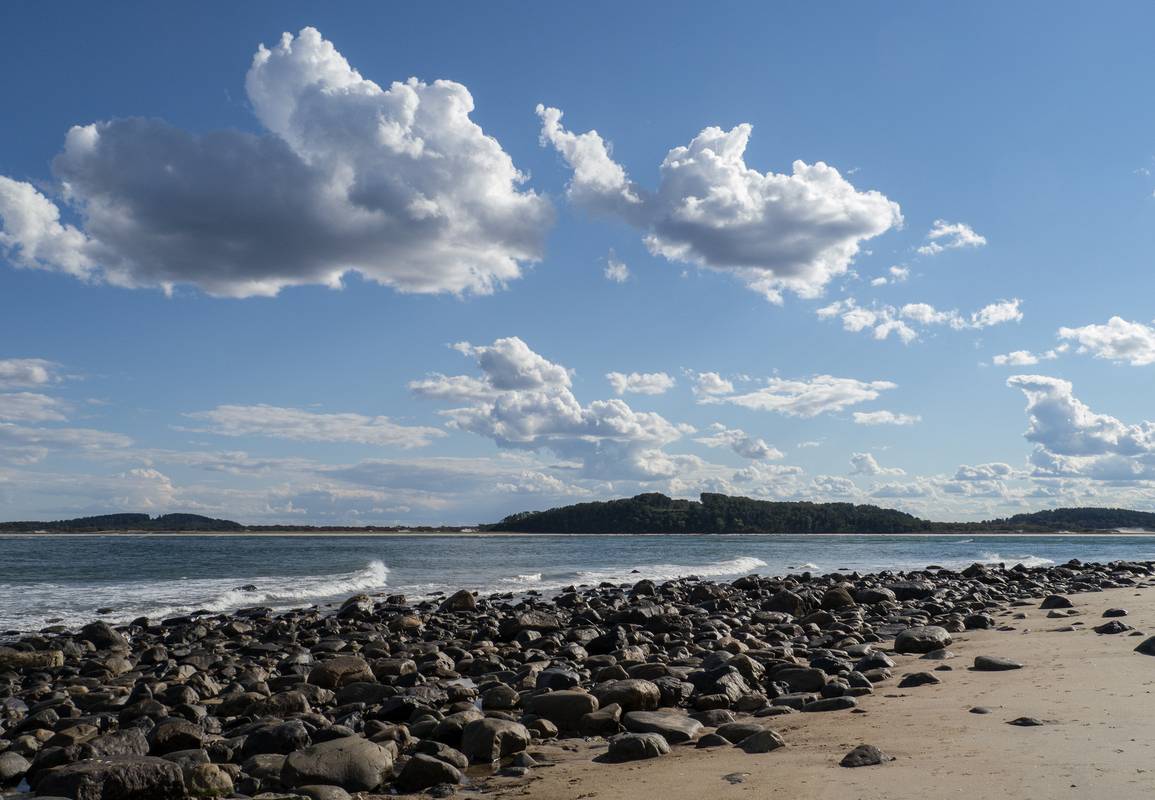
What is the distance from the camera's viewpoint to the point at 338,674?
12781 millimetres

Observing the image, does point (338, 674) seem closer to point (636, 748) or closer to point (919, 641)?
point (636, 748)

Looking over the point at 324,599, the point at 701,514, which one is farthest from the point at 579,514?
the point at 324,599

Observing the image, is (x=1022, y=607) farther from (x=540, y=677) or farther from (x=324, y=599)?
(x=324, y=599)

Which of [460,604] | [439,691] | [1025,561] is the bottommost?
[1025,561]

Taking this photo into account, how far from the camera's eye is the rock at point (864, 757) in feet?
22.8

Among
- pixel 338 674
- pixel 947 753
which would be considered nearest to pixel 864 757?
pixel 947 753

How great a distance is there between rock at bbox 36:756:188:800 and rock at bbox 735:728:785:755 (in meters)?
4.95

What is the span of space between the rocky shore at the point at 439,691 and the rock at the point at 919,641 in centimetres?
3

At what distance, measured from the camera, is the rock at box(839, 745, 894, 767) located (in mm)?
6945

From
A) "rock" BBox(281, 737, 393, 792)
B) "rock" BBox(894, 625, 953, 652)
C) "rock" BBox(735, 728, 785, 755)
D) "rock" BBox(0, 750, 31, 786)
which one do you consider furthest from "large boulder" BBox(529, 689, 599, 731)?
"rock" BBox(894, 625, 953, 652)

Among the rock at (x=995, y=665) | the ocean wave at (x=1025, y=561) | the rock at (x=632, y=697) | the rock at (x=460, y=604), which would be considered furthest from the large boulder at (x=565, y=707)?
the ocean wave at (x=1025, y=561)

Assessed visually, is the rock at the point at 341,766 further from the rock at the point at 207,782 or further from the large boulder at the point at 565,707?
the large boulder at the point at 565,707

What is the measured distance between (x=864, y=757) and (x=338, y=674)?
8357 millimetres

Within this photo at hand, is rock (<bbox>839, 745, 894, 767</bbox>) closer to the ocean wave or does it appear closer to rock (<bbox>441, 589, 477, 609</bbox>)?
rock (<bbox>441, 589, 477, 609</bbox>)
